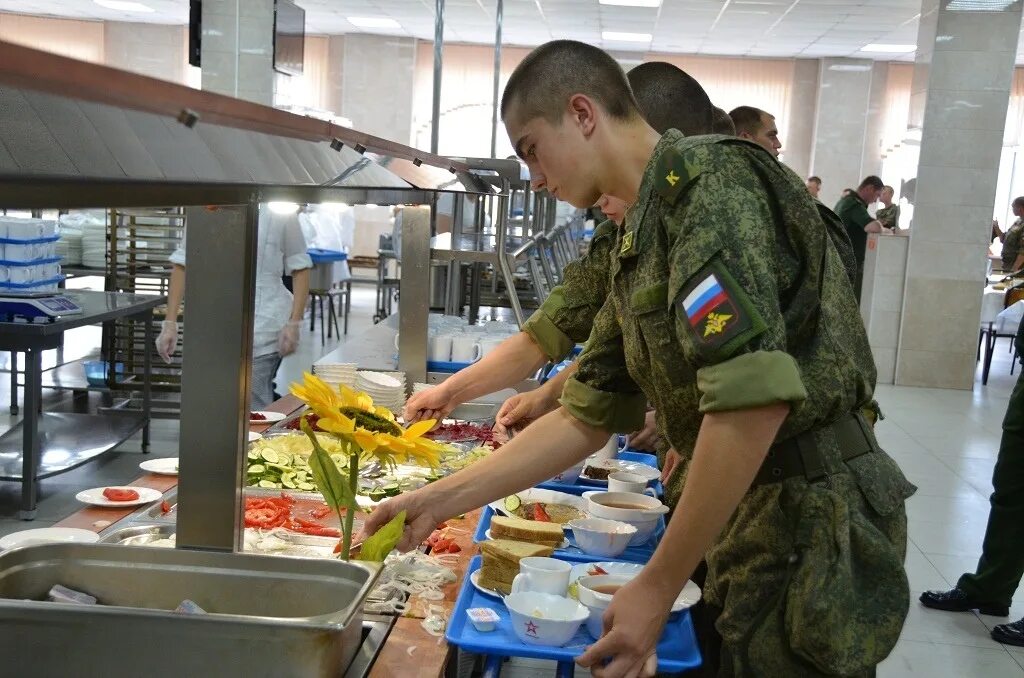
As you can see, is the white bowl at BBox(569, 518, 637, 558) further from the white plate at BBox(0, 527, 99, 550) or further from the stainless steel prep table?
the stainless steel prep table

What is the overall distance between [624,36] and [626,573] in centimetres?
1424

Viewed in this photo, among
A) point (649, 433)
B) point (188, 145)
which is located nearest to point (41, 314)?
point (649, 433)

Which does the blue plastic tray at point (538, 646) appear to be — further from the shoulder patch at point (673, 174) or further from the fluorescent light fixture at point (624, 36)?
the fluorescent light fixture at point (624, 36)

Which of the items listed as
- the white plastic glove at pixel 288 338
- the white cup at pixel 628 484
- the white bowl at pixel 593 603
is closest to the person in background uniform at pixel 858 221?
the white plastic glove at pixel 288 338

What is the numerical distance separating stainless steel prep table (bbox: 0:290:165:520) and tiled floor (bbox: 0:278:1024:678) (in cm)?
11

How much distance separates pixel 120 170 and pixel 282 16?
7446 mm

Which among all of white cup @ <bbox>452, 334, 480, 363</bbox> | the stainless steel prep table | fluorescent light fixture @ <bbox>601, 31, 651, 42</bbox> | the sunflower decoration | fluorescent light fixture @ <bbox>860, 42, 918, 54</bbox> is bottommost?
the stainless steel prep table

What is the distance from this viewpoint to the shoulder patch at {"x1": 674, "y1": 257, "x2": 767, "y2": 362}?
1.36 m

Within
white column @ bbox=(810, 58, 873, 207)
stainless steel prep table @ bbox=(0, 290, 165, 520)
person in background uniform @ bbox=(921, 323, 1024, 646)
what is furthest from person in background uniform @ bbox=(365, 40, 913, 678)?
white column @ bbox=(810, 58, 873, 207)

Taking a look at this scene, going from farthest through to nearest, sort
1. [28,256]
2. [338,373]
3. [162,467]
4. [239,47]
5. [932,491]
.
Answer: [239,47], [932,491], [28,256], [338,373], [162,467]

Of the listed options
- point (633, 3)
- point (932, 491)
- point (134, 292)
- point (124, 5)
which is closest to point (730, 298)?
point (932, 491)

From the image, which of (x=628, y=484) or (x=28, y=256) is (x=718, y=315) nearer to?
Answer: (x=628, y=484)

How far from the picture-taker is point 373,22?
1495 cm

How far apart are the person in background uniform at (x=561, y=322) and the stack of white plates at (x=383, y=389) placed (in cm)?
33
